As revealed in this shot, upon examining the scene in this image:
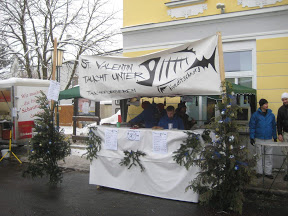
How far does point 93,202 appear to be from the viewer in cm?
511

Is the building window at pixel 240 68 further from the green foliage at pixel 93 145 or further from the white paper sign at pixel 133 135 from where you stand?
the green foliage at pixel 93 145

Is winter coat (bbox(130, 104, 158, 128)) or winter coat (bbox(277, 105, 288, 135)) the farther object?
winter coat (bbox(130, 104, 158, 128))

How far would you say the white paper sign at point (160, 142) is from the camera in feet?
16.6

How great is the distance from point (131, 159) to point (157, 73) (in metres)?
1.72

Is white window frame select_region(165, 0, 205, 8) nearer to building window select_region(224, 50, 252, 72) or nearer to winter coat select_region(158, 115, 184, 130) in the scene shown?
building window select_region(224, 50, 252, 72)

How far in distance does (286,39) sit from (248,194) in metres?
4.16

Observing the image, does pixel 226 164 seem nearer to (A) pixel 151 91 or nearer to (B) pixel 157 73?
(A) pixel 151 91

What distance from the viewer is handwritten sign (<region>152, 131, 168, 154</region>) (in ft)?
16.6

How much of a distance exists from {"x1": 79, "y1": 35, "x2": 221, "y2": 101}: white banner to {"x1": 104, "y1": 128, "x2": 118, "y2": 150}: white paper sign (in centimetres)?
75

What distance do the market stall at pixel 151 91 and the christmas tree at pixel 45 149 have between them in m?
0.83

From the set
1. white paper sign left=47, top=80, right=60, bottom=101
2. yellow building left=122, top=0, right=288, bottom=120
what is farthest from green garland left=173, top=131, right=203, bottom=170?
yellow building left=122, top=0, right=288, bottom=120

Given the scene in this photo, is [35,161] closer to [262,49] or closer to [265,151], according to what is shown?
[265,151]

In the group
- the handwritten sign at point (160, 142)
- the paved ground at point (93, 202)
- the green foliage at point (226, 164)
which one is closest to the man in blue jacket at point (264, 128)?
the paved ground at point (93, 202)

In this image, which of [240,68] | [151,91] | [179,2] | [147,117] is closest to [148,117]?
[147,117]
